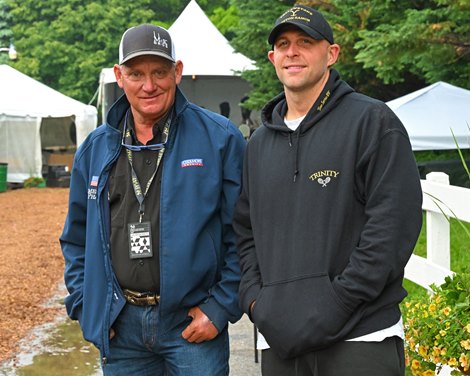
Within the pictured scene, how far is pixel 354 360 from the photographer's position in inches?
114

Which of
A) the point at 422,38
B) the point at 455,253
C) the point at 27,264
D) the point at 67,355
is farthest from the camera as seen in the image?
the point at 27,264

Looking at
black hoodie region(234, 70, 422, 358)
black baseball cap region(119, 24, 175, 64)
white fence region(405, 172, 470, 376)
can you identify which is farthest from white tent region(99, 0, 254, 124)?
black hoodie region(234, 70, 422, 358)

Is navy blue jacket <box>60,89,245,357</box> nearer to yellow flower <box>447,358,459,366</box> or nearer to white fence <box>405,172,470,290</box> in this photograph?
yellow flower <box>447,358,459,366</box>

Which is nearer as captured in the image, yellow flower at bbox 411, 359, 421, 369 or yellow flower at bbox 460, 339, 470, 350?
yellow flower at bbox 460, 339, 470, 350

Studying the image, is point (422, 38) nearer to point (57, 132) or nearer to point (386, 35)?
point (386, 35)

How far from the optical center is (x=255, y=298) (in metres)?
3.11

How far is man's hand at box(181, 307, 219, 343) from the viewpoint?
336 centimetres

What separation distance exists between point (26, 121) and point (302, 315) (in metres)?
26.1

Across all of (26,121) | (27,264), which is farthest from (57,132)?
(27,264)

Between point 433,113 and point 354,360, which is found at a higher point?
point 354,360

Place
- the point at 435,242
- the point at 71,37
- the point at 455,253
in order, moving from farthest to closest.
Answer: the point at 71,37, the point at 455,253, the point at 435,242

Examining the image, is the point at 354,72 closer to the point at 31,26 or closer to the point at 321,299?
the point at 321,299

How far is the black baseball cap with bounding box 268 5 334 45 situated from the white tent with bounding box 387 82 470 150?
14.9 metres

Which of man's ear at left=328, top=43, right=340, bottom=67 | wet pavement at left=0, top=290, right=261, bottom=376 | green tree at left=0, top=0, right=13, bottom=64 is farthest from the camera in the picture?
green tree at left=0, top=0, right=13, bottom=64
